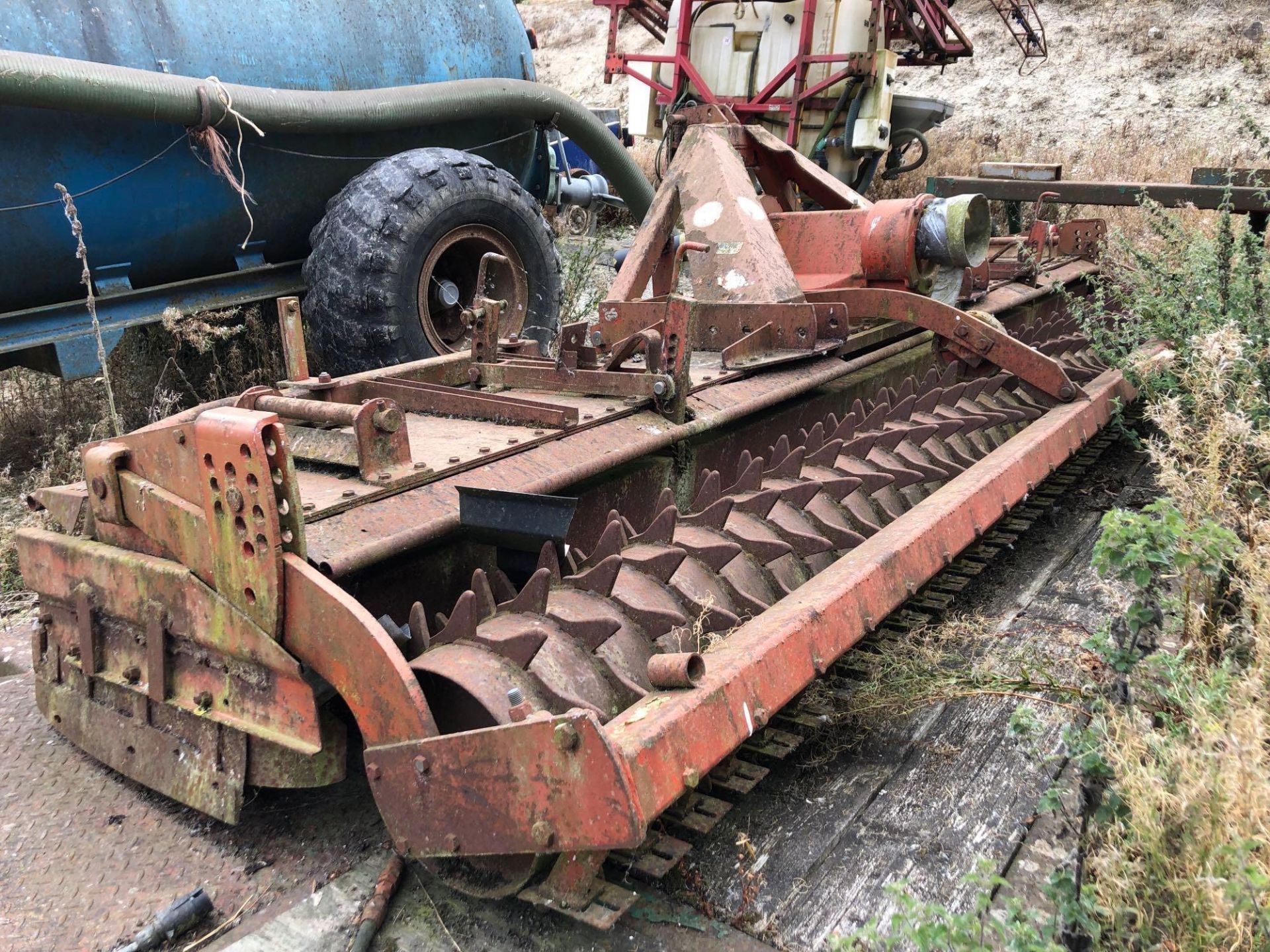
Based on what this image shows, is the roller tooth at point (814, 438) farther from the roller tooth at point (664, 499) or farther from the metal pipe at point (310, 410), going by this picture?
the metal pipe at point (310, 410)

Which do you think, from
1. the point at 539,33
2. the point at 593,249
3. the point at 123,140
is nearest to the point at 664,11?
the point at 593,249

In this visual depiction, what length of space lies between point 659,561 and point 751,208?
2.34m

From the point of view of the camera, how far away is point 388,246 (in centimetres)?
473

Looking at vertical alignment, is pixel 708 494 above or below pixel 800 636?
above

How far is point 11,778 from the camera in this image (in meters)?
2.57

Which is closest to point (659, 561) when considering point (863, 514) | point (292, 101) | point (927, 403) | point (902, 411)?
point (863, 514)

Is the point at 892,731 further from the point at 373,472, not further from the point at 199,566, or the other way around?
the point at 199,566

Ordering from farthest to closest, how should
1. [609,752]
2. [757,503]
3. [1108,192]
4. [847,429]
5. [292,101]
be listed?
[1108,192], [292,101], [847,429], [757,503], [609,752]

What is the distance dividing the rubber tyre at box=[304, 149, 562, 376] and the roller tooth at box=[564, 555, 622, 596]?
294 centimetres

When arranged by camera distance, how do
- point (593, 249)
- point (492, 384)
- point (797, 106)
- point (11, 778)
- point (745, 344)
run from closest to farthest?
point (11, 778) → point (492, 384) → point (745, 344) → point (593, 249) → point (797, 106)

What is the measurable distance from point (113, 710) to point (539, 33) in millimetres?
23720

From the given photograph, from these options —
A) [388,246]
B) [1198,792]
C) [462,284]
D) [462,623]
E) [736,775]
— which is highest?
[388,246]

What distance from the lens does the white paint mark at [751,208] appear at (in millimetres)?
4152

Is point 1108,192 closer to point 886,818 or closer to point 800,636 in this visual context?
point 886,818
